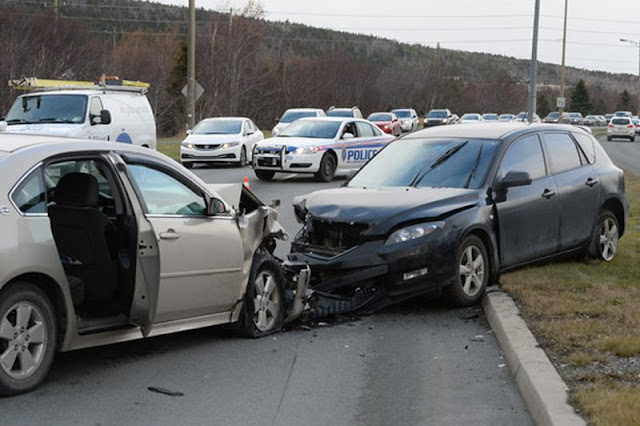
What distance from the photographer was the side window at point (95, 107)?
1948 cm

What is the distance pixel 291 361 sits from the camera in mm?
6766

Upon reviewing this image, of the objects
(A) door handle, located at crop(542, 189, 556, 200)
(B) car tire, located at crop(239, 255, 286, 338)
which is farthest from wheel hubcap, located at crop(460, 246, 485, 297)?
(B) car tire, located at crop(239, 255, 286, 338)

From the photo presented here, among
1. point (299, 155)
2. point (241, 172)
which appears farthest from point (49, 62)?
point (299, 155)

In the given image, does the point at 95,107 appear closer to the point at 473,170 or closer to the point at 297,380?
the point at 473,170

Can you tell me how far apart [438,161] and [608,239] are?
250 cm

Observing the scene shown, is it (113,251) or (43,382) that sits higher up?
(113,251)

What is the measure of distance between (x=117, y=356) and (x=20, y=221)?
5.04 ft

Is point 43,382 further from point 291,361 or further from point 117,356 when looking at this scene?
point 291,361

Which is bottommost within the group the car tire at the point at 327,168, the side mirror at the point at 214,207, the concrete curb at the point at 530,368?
the car tire at the point at 327,168

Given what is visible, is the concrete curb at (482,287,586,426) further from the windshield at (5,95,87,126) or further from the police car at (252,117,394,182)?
the police car at (252,117,394,182)

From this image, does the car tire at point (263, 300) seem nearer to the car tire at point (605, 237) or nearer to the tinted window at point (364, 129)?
the car tire at point (605, 237)

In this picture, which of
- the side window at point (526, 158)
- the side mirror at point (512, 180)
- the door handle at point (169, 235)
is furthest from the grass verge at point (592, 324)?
the door handle at point (169, 235)

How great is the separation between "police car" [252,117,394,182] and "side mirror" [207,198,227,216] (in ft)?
53.2

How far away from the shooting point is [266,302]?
7559 mm
